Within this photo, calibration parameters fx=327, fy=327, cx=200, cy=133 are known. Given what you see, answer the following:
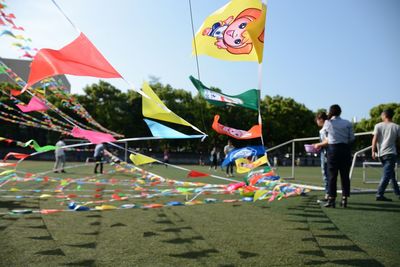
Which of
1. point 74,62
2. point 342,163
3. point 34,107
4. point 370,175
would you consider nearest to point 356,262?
point 342,163

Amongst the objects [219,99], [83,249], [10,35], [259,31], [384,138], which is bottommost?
[83,249]

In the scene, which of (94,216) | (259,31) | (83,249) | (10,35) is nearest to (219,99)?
(259,31)

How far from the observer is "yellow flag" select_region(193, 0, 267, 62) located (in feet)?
16.0

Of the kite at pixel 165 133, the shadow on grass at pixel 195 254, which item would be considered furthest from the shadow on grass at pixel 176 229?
the kite at pixel 165 133

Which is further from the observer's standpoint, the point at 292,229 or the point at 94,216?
the point at 94,216

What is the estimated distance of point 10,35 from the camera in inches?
175

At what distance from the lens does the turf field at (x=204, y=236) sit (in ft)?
8.43

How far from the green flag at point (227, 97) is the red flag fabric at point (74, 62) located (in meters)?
1.16

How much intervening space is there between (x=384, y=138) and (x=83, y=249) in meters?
5.21

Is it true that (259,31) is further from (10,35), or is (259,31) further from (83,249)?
(83,249)

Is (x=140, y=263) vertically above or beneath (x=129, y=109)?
beneath

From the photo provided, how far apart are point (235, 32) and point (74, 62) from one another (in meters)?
2.45

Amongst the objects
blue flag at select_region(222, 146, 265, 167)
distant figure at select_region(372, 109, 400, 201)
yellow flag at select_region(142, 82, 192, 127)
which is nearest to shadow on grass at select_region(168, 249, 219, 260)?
yellow flag at select_region(142, 82, 192, 127)

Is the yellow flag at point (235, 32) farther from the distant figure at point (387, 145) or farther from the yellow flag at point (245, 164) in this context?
the distant figure at point (387, 145)
